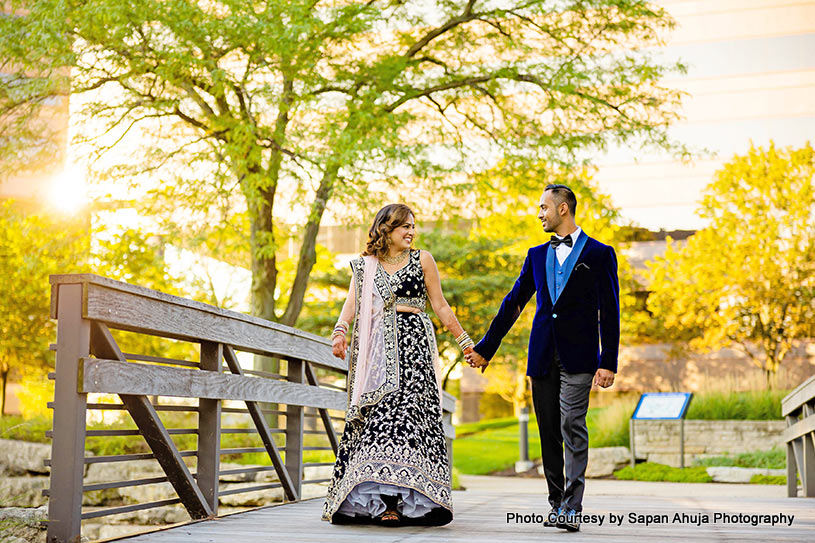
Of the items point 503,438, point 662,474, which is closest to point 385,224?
point 662,474

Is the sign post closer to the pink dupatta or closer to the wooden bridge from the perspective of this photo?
the wooden bridge

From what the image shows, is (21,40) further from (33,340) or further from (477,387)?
(477,387)

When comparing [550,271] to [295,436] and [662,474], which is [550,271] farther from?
[662,474]

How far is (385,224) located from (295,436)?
2.23m

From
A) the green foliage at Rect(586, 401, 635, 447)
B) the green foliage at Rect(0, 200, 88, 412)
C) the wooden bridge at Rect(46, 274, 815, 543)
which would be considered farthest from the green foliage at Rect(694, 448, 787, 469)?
the green foliage at Rect(0, 200, 88, 412)

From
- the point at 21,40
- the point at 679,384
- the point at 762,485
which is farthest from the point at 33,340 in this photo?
the point at 679,384

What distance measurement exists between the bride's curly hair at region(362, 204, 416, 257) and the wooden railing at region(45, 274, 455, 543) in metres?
0.95

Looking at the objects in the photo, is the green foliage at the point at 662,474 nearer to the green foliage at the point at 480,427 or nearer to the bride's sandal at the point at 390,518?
the green foliage at the point at 480,427

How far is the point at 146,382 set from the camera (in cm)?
452

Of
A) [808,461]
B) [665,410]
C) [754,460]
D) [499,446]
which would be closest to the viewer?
[808,461]

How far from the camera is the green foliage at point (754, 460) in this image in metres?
16.5

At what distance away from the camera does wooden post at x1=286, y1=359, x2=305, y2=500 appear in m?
6.89

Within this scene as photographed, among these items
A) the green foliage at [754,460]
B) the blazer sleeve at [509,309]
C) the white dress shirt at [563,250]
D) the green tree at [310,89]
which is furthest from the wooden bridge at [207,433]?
the green foliage at [754,460]

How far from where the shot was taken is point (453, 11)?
15.9 meters
